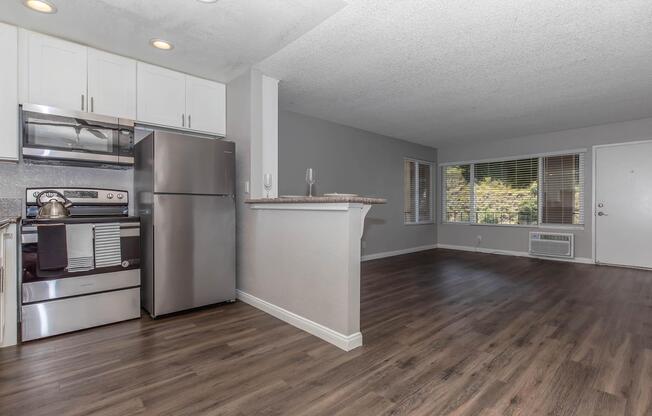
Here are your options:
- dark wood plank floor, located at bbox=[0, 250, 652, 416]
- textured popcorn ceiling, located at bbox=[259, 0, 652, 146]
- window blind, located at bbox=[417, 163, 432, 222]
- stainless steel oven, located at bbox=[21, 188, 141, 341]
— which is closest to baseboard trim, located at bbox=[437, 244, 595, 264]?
window blind, located at bbox=[417, 163, 432, 222]

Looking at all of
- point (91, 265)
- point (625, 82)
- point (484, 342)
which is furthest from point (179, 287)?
point (625, 82)

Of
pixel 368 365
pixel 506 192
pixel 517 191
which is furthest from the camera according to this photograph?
pixel 506 192

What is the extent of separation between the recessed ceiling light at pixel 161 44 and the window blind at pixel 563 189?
6418 millimetres

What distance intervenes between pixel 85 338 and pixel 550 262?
6607mm

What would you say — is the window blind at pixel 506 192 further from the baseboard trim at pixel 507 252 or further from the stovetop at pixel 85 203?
the stovetop at pixel 85 203

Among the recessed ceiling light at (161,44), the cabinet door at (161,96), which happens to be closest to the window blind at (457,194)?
the cabinet door at (161,96)

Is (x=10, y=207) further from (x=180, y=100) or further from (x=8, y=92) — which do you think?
(x=180, y=100)

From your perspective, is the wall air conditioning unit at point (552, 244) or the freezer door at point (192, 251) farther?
the wall air conditioning unit at point (552, 244)

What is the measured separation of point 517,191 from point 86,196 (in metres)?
6.91

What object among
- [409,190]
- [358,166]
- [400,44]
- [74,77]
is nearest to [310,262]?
[400,44]

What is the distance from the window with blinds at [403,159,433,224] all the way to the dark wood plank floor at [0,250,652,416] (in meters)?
3.69

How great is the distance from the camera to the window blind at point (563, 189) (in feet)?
18.8

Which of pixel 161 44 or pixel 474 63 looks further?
pixel 474 63

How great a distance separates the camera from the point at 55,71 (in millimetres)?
2637
